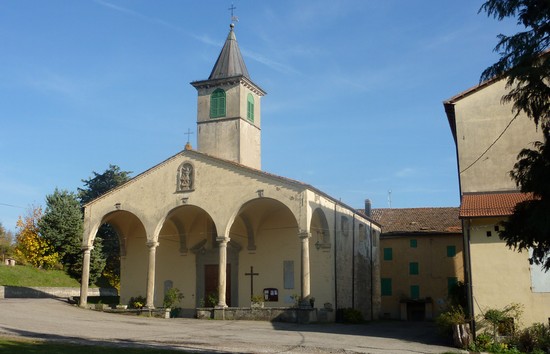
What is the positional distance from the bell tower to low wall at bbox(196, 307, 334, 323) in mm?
10006

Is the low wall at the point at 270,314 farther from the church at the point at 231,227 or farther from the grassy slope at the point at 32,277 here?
the grassy slope at the point at 32,277

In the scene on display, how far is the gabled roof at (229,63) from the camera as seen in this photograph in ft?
119

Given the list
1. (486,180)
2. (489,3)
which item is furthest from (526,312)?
(489,3)

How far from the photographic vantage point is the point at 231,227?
32.4m

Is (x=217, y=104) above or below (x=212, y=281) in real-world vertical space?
above

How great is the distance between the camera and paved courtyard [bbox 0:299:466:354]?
16391 mm

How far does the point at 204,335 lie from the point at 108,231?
33532mm

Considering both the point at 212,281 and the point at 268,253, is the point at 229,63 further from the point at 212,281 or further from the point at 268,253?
the point at 212,281

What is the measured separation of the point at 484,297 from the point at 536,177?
1062 cm

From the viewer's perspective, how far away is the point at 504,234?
1044 cm

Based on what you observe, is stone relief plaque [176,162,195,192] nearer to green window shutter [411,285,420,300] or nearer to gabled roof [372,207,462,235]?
gabled roof [372,207,462,235]

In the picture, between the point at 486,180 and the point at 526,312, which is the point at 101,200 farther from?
the point at 526,312

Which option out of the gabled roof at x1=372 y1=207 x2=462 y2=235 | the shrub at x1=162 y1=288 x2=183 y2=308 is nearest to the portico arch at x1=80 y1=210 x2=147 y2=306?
the shrub at x1=162 y1=288 x2=183 y2=308

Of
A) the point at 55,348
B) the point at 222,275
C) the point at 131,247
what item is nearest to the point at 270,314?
the point at 222,275
